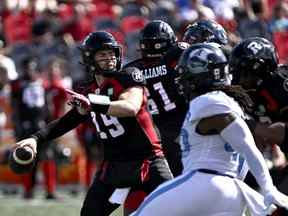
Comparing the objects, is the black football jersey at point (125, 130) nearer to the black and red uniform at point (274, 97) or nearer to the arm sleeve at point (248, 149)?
the black and red uniform at point (274, 97)

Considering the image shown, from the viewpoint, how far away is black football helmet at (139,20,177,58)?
759 cm

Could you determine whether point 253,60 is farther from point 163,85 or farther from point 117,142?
point 163,85

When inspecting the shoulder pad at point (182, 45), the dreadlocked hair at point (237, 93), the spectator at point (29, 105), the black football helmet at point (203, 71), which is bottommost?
the spectator at point (29, 105)

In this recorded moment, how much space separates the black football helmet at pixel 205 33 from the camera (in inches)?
295

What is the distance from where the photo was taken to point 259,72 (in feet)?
21.3

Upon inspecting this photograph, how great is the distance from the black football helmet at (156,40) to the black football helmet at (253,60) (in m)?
1.14

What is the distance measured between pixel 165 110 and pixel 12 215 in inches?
130

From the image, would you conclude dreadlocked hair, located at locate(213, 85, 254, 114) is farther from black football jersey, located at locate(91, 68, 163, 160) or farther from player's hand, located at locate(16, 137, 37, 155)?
player's hand, located at locate(16, 137, 37, 155)

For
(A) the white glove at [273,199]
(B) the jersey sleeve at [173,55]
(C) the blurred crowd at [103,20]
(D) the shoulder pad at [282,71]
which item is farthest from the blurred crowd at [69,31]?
(A) the white glove at [273,199]

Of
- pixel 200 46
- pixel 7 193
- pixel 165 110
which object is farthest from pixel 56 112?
pixel 200 46

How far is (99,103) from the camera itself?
5.89 metres

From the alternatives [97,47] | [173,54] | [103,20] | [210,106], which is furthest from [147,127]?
[103,20]

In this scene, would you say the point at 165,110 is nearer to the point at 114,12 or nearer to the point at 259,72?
the point at 259,72

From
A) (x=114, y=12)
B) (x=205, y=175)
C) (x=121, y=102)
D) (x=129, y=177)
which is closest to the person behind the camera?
(x=205, y=175)
